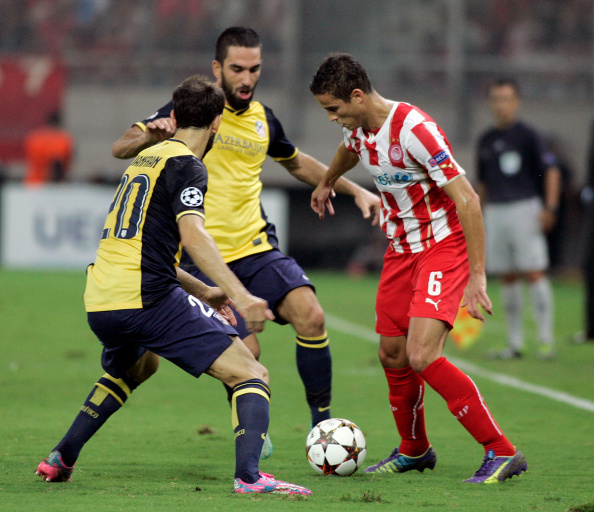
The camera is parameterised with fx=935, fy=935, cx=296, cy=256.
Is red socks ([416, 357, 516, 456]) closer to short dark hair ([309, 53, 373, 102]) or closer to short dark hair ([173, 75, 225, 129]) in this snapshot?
short dark hair ([309, 53, 373, 102])

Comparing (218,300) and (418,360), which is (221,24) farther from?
(418,360)

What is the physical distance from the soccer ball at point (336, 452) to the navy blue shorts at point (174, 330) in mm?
834

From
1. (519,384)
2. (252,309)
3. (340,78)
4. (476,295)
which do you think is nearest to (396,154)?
(340,78)

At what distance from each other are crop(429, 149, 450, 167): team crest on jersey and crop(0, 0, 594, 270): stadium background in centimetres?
1627

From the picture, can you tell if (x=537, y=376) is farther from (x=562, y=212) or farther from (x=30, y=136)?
(x=30, y=136)

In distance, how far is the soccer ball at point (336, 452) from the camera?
4.41 metres

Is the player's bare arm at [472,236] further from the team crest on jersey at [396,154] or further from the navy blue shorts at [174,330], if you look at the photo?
the navy blue shorts at [174,330]

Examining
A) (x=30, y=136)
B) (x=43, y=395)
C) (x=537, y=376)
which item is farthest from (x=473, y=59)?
(x=43, y=395)

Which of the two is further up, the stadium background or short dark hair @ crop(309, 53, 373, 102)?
the stadium background

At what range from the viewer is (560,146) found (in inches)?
817

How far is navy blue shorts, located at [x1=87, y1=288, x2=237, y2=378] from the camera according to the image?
3889 mm

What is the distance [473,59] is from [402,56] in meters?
1.65

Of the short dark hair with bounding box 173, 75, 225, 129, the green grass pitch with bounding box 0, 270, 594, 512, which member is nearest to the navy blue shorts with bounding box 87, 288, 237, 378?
the green grass pitch with bounding box 0, 270, 594, 512

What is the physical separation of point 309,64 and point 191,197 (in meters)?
18.3
